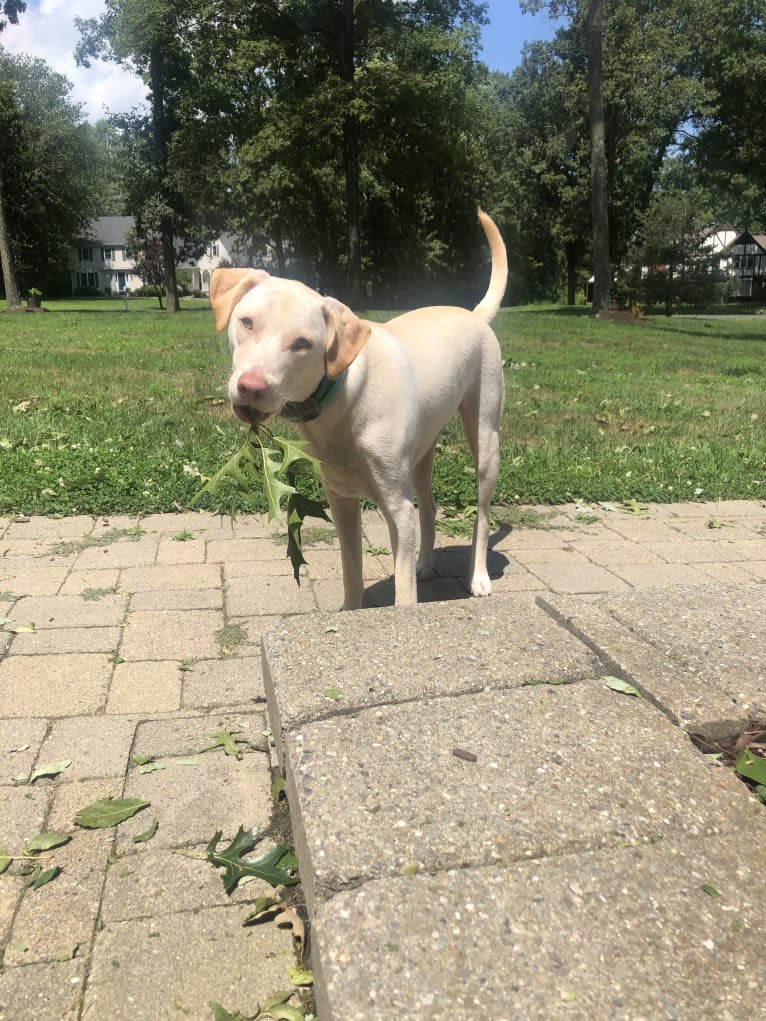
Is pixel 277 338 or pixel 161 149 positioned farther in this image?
pixel 161 149

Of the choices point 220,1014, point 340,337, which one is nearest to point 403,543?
point 340,337

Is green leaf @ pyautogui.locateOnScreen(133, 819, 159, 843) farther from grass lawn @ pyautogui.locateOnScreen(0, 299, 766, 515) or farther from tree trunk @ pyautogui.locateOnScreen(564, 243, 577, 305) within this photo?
tree trunk @ pyautogui.locateOnScreen(564, 243, 577, 305)

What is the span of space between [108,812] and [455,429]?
19.1 feet

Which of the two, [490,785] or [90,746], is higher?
[490,785]

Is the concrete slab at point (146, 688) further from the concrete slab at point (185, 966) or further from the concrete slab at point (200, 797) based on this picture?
the concrete slab at point (185, 966)

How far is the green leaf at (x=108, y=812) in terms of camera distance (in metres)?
2.35

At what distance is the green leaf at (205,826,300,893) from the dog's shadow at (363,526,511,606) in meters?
1.96

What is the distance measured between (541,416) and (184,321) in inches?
609

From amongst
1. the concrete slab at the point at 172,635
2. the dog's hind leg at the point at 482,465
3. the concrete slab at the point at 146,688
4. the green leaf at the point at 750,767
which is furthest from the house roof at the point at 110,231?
the green leaf at the point at 750,767

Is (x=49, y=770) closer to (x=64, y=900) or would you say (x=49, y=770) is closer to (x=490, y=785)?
(x=64, y=900)

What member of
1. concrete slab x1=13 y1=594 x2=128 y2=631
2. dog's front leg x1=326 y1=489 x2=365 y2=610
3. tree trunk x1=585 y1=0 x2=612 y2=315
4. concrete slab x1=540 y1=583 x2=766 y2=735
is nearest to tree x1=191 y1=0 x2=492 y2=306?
tree trunk x1=585 y1=0 x2=612 y2=315

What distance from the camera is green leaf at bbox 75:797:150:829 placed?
235 cm

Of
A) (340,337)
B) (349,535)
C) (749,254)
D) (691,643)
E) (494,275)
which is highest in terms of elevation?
(749,254)

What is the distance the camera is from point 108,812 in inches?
94.3
